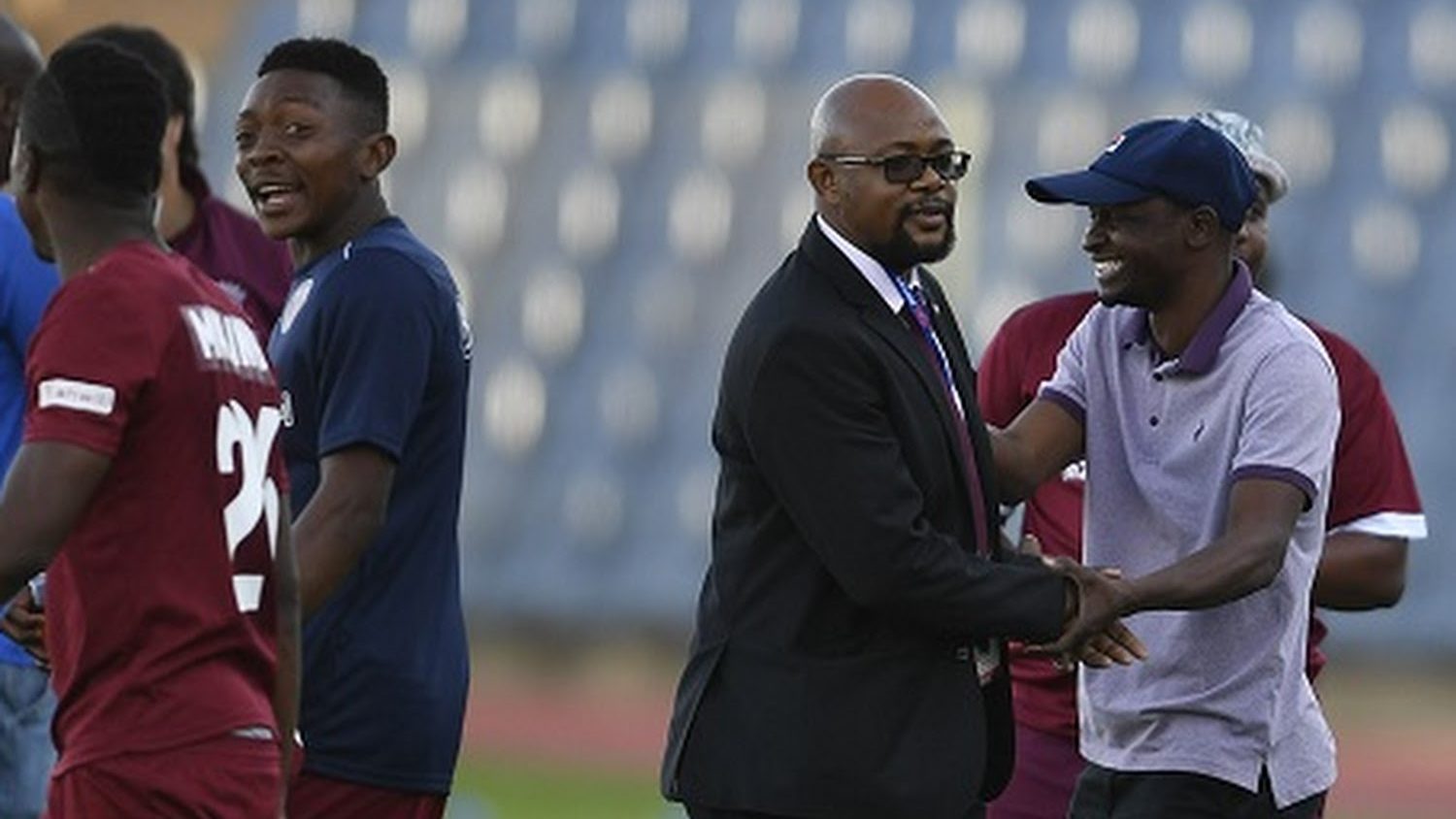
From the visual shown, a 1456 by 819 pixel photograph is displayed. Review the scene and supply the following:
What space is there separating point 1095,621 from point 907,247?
26.4 inches

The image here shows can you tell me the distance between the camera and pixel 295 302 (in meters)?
6.04

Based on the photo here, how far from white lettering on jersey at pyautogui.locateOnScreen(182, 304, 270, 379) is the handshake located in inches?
56.1

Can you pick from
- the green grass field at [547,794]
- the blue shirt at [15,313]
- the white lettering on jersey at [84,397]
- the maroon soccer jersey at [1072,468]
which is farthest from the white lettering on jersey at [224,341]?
the green grass field at [547,794]

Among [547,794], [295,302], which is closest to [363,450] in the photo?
[295,302]

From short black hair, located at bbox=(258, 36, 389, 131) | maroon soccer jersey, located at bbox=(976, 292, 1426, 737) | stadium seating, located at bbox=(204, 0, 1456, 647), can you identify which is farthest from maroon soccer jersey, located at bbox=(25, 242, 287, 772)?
stadium seating, located at bbox=(204, 0, 1456, 647)

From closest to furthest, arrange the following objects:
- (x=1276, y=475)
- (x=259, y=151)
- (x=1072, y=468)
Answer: (x=1276, y=475), (x=259, y=151), (x=1072, y=468)

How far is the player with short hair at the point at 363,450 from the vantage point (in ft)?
19.1

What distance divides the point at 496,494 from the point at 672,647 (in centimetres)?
180

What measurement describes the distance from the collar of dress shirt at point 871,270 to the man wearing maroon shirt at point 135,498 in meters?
1.13

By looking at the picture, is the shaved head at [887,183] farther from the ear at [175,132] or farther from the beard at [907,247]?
the ear at [175,132]

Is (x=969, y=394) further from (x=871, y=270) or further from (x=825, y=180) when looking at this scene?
(x=825, y=180)

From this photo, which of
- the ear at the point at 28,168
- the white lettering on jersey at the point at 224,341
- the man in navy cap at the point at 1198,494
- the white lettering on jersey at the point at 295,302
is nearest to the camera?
the white lettering on jersey at the point at 224,341

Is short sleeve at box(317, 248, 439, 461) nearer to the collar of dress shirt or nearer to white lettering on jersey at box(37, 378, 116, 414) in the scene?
the collar of dress shirt

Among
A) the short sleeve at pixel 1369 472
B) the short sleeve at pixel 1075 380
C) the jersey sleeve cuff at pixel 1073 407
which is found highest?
the short sleeve at pixel 1075 380
